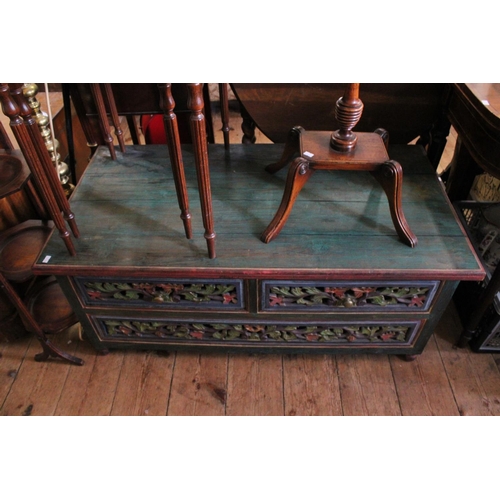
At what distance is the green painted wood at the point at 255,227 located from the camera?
41.4 inches

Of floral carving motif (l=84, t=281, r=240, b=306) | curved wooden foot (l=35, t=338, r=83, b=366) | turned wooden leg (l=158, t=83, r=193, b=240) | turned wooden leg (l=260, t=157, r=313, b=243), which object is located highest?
turned wooden leg (l=158, t=83, r=193, b=240)

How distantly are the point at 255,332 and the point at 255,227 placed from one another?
0.35 m

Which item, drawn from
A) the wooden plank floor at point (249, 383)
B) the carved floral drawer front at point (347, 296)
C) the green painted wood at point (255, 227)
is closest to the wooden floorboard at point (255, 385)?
the wooden plank floor at point (249, 383)

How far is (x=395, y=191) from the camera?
1022mm

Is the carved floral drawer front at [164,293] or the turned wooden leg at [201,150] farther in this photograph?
the carved floral drawer front at [164,293]

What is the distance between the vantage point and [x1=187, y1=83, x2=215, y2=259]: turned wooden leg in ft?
2.63

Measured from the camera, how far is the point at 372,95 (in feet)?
4.69

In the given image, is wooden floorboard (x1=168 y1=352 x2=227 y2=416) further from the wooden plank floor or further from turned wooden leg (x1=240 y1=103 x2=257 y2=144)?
turned wooden leg (x1=240 y1=103 x2=257 y2=144)

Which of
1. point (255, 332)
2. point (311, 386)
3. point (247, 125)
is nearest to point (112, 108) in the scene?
point (247, 125)

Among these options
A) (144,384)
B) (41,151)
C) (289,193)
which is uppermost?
(41,151)

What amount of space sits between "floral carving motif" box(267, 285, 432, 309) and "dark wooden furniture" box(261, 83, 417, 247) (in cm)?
14

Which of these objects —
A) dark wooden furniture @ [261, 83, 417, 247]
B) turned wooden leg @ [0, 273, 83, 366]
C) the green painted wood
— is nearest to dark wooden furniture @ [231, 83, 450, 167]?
the green painted wood

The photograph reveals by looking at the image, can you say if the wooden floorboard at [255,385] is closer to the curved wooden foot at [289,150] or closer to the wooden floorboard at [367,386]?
the wooden floorboard at [367,386]

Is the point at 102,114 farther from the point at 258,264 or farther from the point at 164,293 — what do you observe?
the point at 258,264
